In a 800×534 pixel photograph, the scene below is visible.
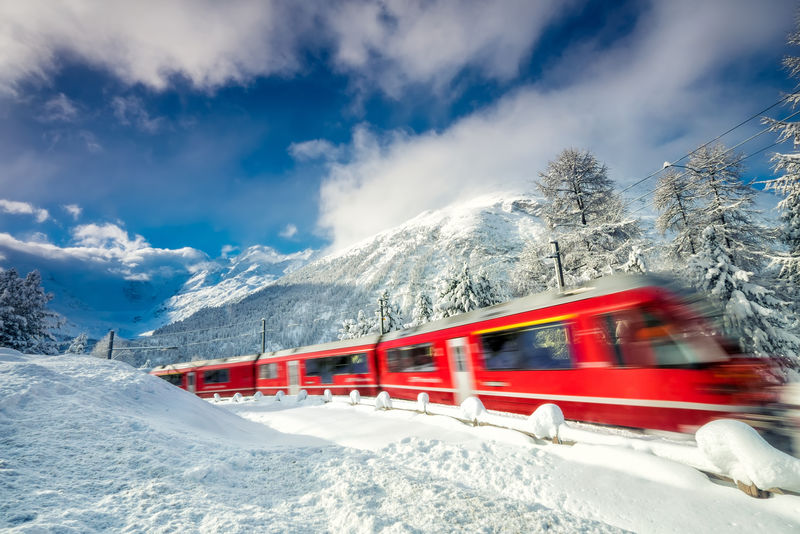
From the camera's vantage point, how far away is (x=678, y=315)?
20.1ft

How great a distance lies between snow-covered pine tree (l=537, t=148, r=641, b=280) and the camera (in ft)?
50.3

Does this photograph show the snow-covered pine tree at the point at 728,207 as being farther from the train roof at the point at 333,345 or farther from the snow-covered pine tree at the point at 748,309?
the train roof at the point at 333,345

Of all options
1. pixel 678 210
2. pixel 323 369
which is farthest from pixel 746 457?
pixel 678 210

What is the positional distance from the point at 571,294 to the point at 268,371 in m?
18.8

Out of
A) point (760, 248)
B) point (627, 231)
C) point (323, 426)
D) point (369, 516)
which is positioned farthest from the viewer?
point (627, 231)

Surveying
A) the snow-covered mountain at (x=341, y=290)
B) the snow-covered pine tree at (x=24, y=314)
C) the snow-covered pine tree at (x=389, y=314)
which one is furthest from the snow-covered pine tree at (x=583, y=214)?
the snow-covered mountain at (x=341, y=290)

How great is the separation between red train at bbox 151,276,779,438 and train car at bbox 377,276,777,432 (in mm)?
19

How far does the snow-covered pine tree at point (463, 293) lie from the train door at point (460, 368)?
48.2 ft

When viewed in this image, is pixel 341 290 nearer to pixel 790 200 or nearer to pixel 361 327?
pixel 361 327

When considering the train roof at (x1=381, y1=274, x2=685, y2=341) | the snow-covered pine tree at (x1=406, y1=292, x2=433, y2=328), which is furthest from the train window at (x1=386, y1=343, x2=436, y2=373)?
the snow-covered pine tree at (x1=406, y1=292, x2=433, y2=328)

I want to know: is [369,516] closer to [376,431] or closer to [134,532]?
[134,532]

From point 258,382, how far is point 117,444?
682 inches

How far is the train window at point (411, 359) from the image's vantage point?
11.9 m

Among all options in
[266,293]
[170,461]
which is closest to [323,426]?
[170,461]
